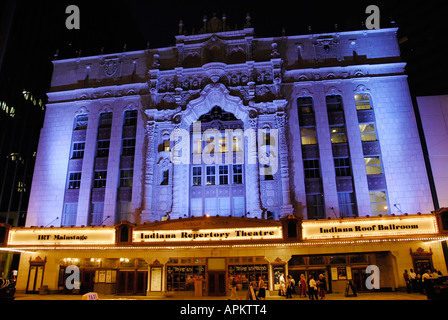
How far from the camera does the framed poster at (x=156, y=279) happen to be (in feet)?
86.3

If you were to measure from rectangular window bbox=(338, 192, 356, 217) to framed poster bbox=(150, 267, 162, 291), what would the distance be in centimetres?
1618

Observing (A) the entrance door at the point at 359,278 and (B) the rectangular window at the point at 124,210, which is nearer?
(A) the entrance door at the point at 359,278

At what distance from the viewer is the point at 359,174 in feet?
91.5

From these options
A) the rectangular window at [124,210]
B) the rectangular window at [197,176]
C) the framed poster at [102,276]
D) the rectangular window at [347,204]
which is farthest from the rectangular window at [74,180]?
the rectangular window at [347,204]

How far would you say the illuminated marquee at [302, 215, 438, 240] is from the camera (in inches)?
851

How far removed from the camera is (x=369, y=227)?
22.0 m

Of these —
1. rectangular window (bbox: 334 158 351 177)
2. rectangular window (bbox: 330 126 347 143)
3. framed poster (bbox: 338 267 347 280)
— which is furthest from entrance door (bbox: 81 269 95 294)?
rectangular window (bbox: 330 126 347 143)

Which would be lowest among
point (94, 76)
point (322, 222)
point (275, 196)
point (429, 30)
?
point (322, 222)

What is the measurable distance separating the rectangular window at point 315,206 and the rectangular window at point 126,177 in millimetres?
16547

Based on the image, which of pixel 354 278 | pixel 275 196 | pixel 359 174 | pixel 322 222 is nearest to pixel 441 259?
pixel 354 278

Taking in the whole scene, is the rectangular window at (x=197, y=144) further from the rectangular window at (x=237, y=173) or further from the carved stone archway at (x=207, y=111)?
the rectangular window at (x=237, y=173)

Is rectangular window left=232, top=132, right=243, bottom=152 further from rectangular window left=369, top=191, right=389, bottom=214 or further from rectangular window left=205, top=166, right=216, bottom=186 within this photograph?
rectangular window left=369, top=191, right=389, bottom=214

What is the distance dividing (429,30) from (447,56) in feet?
23.4
